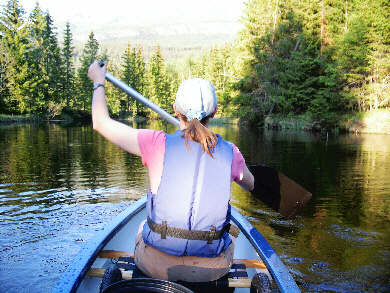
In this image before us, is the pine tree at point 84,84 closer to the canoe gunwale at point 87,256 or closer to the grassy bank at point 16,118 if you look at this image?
the grassy bank at point 16,118

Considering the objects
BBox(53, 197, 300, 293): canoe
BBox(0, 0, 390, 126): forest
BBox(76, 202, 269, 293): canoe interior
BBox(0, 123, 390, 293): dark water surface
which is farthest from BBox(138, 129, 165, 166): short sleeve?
BBox(0, 0, 390, 126): forest

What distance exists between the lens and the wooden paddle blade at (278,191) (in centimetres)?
321

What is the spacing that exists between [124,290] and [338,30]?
34139mm

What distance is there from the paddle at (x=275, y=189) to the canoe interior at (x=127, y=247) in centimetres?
48

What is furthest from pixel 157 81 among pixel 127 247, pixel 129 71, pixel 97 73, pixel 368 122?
pixel 97 73

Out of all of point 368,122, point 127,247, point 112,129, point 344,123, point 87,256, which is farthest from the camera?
point 344,123

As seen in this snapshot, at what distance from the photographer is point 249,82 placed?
33.0 m

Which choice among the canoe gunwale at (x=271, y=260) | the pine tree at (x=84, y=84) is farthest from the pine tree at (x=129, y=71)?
the canoe gunwale at (x=271, y=260)

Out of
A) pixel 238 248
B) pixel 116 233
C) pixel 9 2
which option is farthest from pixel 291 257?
pixel 9 2

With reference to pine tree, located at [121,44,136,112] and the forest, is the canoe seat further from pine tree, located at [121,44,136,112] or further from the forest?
pine tree, located at [121,44,136,112]

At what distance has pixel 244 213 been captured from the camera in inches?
267

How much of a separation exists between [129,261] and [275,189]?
4.76 ft

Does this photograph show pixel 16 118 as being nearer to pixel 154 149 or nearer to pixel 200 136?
pixel 154 149

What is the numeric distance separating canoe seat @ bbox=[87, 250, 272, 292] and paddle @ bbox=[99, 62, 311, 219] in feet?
2.00
